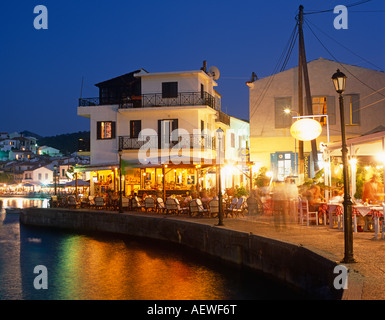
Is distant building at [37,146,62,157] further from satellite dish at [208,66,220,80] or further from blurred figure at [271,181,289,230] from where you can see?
blurred figure at [271,181,289,230]

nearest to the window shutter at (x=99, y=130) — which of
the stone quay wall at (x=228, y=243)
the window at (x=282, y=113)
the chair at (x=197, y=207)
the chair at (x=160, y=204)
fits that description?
the stone quay wall at (x=228, y=243)

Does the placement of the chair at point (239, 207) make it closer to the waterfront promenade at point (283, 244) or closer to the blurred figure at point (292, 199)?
the waterfront promenade at point (283, 244)

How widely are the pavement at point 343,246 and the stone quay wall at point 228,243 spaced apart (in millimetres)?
352

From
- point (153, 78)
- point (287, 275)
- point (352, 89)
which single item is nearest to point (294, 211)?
point (287, 275)

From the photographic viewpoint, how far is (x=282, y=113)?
3161cm

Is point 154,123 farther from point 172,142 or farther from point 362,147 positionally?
point 362,147

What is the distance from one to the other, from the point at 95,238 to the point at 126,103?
15487 millimetres

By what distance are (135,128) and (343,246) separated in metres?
27.4

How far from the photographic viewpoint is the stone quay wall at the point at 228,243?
34.9 ft

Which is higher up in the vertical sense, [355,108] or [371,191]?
[355,108]

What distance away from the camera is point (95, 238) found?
82.8 feet

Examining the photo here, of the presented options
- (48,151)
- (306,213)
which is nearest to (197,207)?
(306,213)
